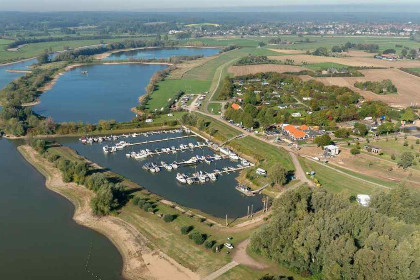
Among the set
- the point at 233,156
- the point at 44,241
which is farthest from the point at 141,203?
the point at 233,156

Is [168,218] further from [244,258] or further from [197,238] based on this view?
[244,258]

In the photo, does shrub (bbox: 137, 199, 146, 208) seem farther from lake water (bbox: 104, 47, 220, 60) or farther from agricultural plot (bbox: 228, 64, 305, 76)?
lake water (bbox: 104, 47, 220, 60)

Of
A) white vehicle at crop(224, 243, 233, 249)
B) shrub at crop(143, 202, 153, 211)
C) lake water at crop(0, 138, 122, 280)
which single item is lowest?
lake water at crop(0, 138, 122, 280)

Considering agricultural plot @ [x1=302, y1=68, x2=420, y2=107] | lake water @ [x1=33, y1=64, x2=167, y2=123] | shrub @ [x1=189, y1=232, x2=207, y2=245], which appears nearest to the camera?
shrub @ [x1=189, y1=232, x2=207, y2=245]

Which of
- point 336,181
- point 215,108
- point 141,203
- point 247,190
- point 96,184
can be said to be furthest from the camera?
point 215,108

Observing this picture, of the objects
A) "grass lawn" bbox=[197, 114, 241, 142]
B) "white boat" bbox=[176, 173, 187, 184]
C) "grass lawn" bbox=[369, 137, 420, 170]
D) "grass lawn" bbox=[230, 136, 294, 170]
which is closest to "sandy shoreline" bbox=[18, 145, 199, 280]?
"white boat" bbox=[176, 173, 187, 184]

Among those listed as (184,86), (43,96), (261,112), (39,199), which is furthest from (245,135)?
(43,96)

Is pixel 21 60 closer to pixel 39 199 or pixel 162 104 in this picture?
pixel 162 104
